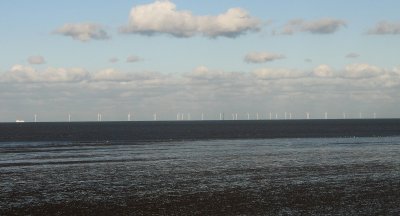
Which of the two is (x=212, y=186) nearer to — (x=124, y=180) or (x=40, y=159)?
(x=124, y=180)

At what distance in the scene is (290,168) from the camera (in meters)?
57.2

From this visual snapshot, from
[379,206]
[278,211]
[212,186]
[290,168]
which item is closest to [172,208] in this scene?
[278,211]

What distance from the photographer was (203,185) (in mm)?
45250

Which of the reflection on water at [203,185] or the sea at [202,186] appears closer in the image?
the sea at [202,186]

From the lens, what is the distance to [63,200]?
3872cm

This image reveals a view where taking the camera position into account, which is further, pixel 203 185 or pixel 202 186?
pixel 203 185

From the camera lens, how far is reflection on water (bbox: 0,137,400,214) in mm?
35875

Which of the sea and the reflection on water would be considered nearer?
the sea

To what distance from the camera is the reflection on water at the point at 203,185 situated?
118 ft

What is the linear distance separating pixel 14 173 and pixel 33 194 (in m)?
14.0

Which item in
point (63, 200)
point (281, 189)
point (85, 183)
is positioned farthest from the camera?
point (85, 183)

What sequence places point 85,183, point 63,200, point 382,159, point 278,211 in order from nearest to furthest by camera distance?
point 278,211 → point 63,200 → point 85,183 → point 382,159

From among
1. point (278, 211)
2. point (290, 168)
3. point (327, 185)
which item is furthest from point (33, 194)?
point (290, 168)

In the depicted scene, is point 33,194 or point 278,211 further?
point 33,194
